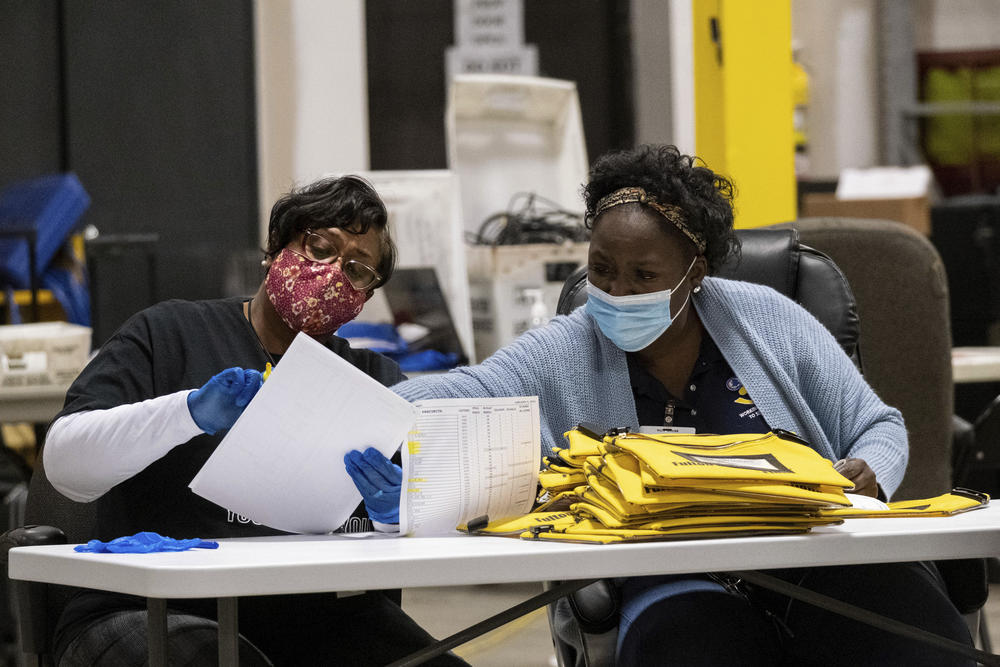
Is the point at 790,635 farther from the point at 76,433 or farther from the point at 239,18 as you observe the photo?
the point at 239,18

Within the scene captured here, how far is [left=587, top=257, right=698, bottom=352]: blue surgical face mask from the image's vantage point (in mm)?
2266

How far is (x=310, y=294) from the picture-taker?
205 cm

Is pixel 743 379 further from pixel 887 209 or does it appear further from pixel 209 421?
pixel 887 209

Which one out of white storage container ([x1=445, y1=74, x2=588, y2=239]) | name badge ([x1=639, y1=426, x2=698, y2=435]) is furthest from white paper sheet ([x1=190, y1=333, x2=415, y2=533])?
white storage container ([x1=445, y1=74, x2=588, y2=239])

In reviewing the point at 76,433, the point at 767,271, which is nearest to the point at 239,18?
the point at 767,271

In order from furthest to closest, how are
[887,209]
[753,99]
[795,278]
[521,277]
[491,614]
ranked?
[887,209], [521,277], [753,99], [491,614], [795,278]

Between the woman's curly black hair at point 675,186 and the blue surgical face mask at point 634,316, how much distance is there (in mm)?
153

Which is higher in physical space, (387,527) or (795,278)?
(795,278)

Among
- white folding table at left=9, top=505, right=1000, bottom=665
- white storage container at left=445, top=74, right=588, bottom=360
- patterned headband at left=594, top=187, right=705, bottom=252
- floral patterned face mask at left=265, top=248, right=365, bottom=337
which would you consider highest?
white storage container at left=445, top=74, right=588, bottom=360

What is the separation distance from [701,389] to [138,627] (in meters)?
1.08

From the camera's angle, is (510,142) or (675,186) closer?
(675,186)

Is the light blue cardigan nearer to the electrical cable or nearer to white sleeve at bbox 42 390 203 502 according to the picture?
white sleeve at bbox 42 390 203 502

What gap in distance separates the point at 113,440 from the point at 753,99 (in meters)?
3.08

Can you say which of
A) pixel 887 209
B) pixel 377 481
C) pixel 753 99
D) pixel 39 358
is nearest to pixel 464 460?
pixel 377 481
